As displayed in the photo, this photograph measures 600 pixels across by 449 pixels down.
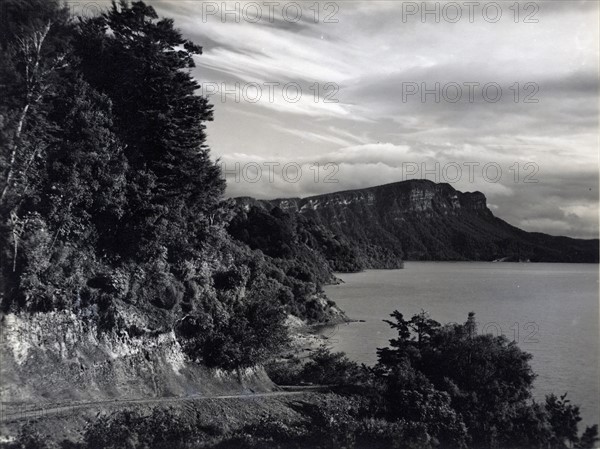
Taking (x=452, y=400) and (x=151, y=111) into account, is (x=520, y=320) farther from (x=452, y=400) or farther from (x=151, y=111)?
(x=151, y=111)

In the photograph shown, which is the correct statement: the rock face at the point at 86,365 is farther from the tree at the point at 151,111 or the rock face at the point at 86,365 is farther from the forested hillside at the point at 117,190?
the tree at the point at 151,111

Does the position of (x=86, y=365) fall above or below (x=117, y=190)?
below

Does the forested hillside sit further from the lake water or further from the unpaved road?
the lake water

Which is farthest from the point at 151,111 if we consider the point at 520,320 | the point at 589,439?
the point at 520,320

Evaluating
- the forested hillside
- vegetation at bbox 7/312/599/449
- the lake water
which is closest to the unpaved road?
vegetation at bbox 7/312/599/449

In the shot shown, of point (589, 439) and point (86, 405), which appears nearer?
point (86, 405)

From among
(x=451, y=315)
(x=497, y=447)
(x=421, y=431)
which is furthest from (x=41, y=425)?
(x=451, y=315)

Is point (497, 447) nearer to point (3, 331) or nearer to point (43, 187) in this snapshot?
point (3, 331)

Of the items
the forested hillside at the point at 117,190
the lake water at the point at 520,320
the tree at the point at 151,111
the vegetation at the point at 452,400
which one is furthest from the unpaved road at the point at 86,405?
the lake water at the point at 520,320
